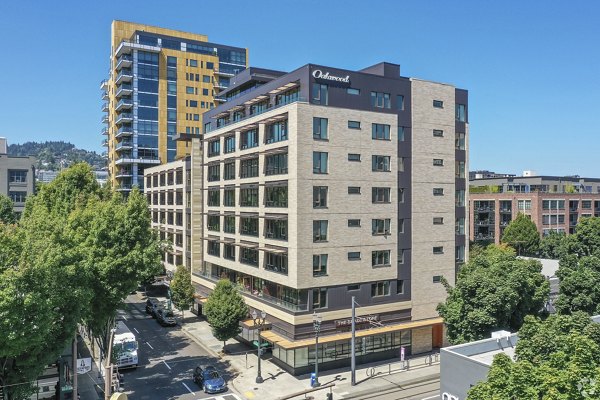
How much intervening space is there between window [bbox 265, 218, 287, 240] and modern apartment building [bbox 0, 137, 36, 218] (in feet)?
180

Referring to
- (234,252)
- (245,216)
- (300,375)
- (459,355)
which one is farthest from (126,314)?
(459,355)

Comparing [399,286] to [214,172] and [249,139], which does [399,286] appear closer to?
[249,139]

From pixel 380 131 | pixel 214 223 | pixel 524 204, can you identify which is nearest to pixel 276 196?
pixel 380 131

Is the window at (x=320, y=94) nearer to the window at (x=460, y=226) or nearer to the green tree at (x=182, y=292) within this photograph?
the window at (x=460, y=226)

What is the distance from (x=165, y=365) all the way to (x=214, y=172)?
2397 centimetres

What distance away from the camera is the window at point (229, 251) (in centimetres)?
5297

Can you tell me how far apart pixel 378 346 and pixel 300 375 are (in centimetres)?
825

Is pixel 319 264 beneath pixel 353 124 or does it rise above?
beneath

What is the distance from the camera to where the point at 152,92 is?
3839 inches

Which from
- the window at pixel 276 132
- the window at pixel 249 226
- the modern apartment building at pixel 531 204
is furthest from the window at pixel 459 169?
the modern apartment building at pixel 531 204

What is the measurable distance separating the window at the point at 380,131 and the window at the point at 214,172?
20.8 metres

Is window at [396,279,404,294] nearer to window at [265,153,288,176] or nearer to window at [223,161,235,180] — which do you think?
window at [265,153,288,176]

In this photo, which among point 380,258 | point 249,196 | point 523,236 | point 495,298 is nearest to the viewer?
point 495,298

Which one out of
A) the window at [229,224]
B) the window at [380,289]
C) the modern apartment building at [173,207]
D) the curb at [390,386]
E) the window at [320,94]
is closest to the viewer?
the curb at [390,386]
